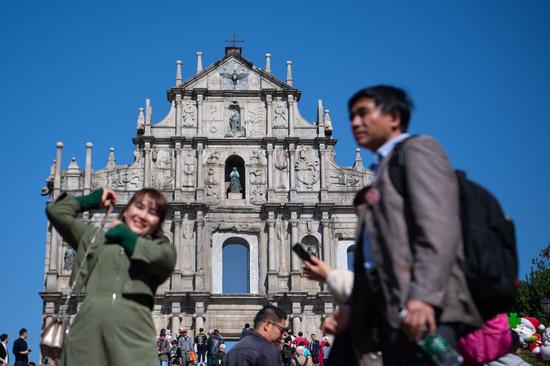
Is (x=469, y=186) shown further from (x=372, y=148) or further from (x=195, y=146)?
(x=195, y=146)

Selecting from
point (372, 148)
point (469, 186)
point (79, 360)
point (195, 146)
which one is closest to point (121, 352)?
point (79, 360)

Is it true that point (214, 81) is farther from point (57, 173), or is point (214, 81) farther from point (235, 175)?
point (57, 173)

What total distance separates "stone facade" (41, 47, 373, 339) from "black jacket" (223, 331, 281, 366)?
23.6m

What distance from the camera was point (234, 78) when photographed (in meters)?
35.5

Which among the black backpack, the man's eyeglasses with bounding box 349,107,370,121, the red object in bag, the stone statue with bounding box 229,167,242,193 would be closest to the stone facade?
the stone statue with bounding box 229,167,242,193

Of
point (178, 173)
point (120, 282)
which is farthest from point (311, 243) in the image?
point (120, 282)

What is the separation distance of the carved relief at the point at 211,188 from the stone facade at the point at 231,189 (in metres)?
0.04

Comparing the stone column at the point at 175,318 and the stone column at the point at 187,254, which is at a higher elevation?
the stone column at the point at 187,254

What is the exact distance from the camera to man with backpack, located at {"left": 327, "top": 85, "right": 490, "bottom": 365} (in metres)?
3.76

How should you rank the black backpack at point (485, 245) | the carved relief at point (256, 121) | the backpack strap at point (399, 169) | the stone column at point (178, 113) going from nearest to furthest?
the black backpack at point (485, 245) → the backpack strap at point (399, 169) → the stone column at point (178, 113) → the carved relief at point (256, 121)

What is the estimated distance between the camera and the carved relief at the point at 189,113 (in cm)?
3462

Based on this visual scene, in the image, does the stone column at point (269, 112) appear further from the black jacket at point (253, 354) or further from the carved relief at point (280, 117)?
the black jacket at point (253, 354)

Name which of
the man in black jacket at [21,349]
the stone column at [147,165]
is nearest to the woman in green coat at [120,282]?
the man in black jacket at [21,349]

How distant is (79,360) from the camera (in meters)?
5.09
